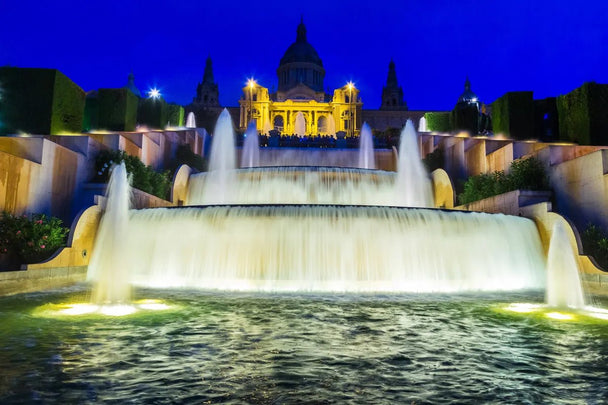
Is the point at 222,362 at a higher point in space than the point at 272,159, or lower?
lower

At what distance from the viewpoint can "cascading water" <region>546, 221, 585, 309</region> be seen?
8.29 meters

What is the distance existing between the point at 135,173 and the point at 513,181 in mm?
12208

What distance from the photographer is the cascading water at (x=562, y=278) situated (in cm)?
829

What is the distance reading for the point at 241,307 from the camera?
24.2 ft

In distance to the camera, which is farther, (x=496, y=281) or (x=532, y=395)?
(x=496, y=281)

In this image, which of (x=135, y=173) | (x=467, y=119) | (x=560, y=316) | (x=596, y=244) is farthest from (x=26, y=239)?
(x=467, y=119)

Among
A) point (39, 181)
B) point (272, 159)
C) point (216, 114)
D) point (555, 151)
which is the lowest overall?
point (39, 181)

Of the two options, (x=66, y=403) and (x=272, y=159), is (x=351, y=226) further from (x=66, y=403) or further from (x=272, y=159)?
(x=272, y=159)

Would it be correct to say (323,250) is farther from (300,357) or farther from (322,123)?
(322,123)

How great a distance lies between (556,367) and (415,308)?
3.32 m

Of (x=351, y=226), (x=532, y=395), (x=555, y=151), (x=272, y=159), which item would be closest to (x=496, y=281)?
(x=351, y=226)

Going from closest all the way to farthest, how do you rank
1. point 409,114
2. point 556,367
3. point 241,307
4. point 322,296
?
point 556,367 → point 241,307 → point 322,296 → point 409,114

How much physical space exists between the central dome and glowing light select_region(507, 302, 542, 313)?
90848 mm

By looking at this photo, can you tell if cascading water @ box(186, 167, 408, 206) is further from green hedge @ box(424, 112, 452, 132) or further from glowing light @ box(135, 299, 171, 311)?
green hedge @ box(424, 112, 452, 132)
